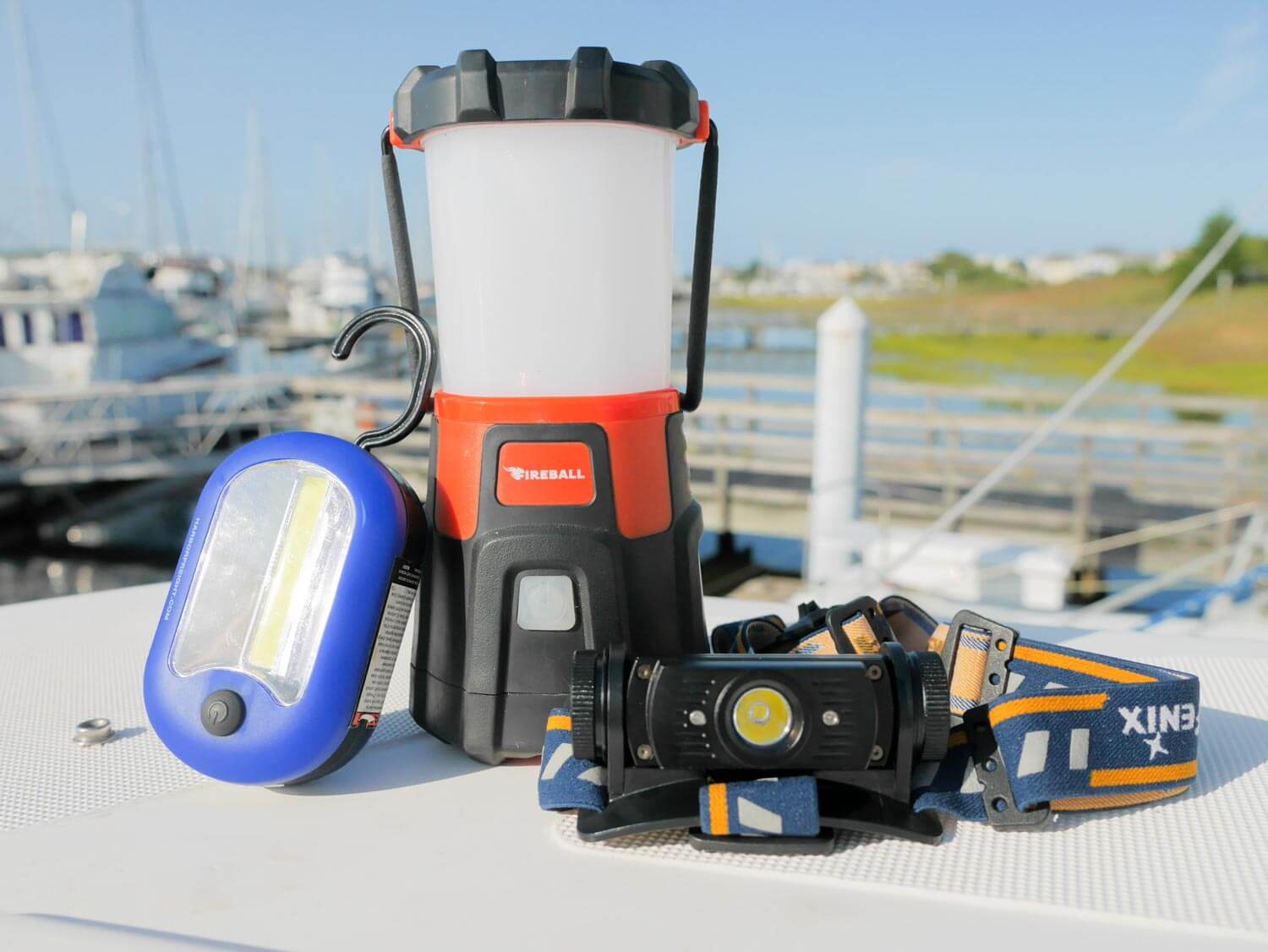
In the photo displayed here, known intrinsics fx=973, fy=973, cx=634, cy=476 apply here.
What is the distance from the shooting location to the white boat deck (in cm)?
64

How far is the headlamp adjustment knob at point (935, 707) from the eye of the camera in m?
0.76

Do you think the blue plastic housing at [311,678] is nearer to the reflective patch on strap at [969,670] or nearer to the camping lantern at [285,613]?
the camping lantern at [285,613]

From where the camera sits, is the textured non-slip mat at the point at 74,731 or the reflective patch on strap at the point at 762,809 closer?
the reflective patch on strap at the point at 762,809

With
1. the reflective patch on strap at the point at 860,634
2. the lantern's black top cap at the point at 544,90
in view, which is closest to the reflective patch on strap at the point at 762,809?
the reflective patch on strap at the point at 860,634

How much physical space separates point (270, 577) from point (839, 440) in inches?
150

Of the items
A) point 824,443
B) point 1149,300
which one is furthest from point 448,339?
point 1149,300

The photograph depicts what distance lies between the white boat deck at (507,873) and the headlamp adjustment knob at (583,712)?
71 millimetres

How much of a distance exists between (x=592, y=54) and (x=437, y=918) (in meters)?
0.68

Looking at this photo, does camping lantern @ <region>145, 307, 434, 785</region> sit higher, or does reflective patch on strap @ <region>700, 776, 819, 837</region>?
camping lantern @ <region>145, 307, 434, 785</region>

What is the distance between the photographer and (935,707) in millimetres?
759

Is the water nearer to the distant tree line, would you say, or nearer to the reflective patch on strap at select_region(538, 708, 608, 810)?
the reflective patch on strap at select_region(538, 708, 608, 810)

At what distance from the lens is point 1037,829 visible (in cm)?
78

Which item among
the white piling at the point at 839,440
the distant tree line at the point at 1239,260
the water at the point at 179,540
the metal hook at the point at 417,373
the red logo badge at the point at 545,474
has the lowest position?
the water at the point at 179,540

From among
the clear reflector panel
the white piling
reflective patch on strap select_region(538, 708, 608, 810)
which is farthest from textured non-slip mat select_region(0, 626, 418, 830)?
the white piling
